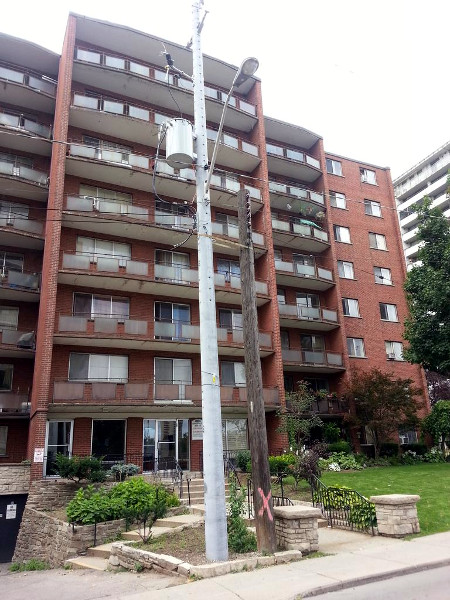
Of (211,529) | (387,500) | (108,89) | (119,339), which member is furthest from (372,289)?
(211,529)

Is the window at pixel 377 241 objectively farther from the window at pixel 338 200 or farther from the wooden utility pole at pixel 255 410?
the wooden utility pole at pixel 255 410

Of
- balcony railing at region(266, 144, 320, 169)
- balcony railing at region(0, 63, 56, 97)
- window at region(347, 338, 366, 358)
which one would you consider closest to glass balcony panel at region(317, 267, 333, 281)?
window at region(347, 338, 366, 358)

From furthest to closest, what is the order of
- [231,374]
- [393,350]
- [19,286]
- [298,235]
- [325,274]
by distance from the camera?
1. [393,350]
2. [325,274]
3. [298,235]
4. [231,374]
5. [19,286]

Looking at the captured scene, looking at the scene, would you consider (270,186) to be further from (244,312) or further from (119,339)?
(244,312)

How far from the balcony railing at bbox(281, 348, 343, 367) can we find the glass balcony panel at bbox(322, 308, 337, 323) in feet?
7.03

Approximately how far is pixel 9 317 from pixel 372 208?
85.3ft

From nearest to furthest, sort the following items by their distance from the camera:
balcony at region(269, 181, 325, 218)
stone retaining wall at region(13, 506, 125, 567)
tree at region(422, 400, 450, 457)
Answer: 1. stone retaining wall at region(13, 506, 125, 567)
2. tree at region(422, 400, 450, 457)
3. balcony at region(269, 181, 325, 218)

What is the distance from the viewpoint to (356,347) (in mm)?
30922

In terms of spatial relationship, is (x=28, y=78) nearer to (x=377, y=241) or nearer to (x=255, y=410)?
(x=255, y=410)

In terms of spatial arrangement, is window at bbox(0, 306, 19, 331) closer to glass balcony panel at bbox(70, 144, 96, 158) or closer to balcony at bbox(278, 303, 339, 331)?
glass balcony panel at bbox(70, 144, 96, 158)

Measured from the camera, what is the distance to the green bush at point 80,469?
675 inches

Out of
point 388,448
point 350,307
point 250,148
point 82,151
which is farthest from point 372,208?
point 82,151

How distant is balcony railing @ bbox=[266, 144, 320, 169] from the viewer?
1236 inches

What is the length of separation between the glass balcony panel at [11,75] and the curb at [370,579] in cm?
2574
